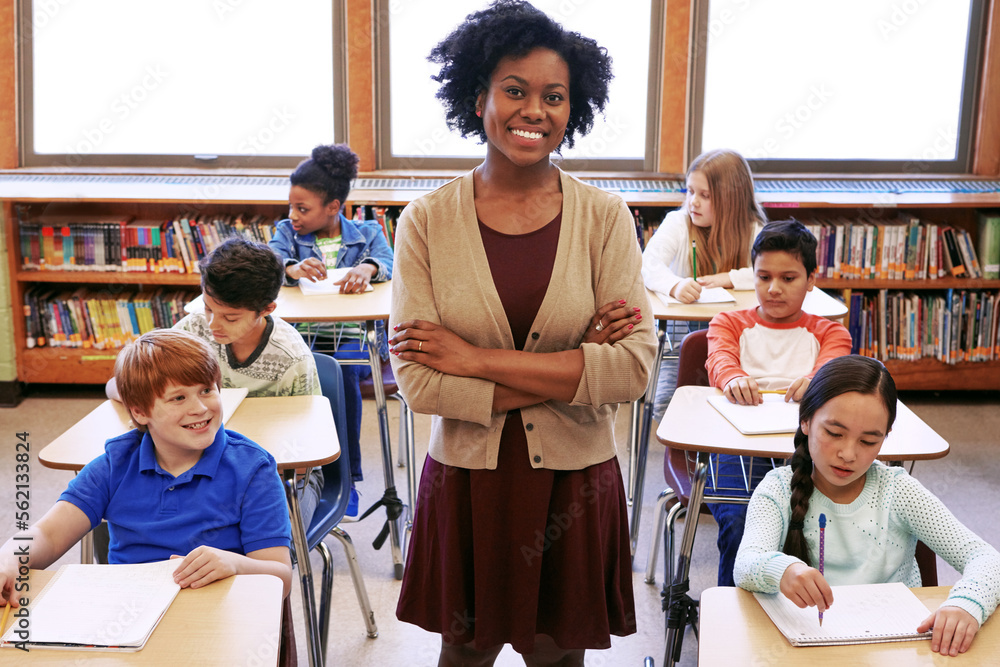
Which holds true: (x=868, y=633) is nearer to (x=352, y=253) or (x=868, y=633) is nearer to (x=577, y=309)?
(x=577, y=309)


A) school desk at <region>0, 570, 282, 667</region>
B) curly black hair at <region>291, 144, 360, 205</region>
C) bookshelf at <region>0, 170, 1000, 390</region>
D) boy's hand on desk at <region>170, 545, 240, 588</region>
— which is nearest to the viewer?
school desk at <region>0, 570, 282, 667</region>

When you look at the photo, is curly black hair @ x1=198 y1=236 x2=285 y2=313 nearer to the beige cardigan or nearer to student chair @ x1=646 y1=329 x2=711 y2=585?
the beige cardigan

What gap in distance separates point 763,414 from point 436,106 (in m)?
2.76

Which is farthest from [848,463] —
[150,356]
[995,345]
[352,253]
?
[995,345]

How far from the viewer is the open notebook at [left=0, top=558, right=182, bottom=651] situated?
1290mm

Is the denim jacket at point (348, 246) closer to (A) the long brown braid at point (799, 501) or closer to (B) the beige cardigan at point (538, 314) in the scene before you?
(B) the beige cardigan at point (538, 314)

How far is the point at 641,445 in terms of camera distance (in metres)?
2.98

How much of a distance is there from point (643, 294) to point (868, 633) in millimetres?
620

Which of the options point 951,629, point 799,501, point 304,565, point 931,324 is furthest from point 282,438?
point 931,324

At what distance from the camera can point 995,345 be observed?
4.21m

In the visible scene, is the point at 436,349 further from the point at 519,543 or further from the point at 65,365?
the point at 65,365

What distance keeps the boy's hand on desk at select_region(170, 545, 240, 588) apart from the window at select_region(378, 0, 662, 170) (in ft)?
10.4

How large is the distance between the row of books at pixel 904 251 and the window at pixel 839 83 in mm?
642

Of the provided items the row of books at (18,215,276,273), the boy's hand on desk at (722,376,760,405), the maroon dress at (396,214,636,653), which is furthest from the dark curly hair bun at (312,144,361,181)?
the maroon dress at (396,214,636,653)
